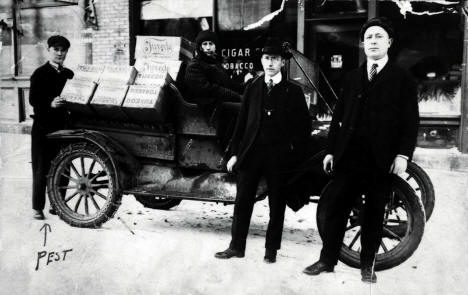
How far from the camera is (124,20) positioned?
927 centimetres

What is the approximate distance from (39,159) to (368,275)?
3.51 m

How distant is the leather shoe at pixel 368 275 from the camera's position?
3482mm

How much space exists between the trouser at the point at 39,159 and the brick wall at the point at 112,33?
14.4 feet

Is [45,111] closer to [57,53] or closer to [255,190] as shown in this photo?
[57,53]

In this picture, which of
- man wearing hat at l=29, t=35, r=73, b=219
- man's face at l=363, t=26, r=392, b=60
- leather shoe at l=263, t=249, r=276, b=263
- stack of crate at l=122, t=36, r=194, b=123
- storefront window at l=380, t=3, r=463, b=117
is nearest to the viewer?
man's face at l=363, t=26, r=392, b=60

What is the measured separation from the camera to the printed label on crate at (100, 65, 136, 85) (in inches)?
178

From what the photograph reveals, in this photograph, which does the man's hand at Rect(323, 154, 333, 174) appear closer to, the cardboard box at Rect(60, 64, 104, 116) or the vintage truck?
the vintage truck

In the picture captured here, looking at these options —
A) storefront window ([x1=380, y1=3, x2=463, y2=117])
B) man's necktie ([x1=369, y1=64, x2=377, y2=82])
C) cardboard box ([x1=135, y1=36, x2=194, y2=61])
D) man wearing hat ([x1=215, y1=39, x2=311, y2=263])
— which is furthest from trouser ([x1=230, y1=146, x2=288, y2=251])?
storefront window ([x1=380, y1=3, x2=463, y2=117])

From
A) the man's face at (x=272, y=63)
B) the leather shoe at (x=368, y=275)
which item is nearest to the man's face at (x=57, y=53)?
the man's face at (x=272, y=63)

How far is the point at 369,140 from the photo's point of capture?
11.0 feet

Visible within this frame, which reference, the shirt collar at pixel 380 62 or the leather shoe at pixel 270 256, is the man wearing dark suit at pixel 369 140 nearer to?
the shirt collar at pixel 380 62

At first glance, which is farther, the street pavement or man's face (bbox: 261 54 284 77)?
man's face (bbox: 261 54 284 77)

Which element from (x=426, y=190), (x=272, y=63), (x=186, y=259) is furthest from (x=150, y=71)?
(x=426, y=190)

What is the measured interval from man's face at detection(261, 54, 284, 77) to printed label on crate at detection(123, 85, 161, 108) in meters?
1.13
